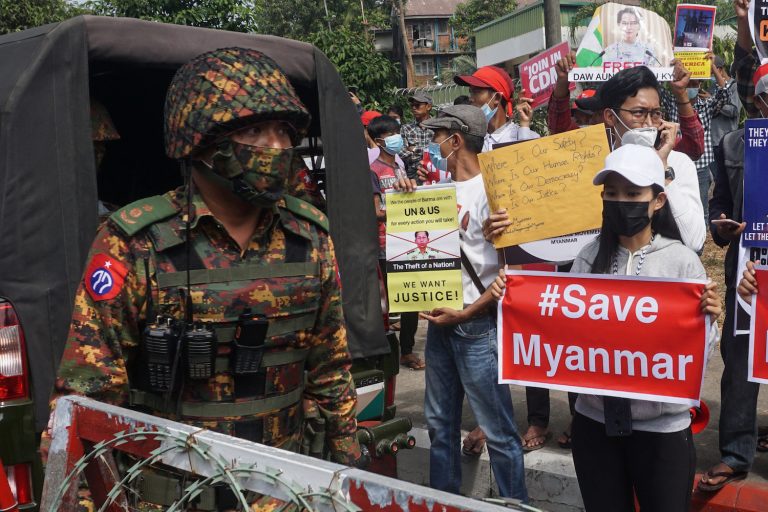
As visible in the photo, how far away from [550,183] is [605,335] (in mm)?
877

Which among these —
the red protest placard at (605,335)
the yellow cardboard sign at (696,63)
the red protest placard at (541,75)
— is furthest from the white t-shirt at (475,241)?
the yellow cardboard sign at (696,63)

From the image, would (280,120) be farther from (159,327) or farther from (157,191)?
(157,191)

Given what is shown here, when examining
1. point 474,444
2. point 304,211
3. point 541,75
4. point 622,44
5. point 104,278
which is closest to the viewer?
point 104,278

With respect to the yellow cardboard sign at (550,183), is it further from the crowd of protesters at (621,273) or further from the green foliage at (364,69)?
the green foliage at (364,69)

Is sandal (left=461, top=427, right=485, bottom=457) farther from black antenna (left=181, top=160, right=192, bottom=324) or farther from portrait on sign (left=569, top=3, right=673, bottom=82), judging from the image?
black antenna (left=181, top=160, right=192, bottom=324)

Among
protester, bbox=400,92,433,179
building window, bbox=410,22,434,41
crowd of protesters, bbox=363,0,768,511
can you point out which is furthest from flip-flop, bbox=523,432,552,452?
building window, bbox=410,22,434,41

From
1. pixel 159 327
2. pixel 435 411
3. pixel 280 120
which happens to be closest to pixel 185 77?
pixel 280 120

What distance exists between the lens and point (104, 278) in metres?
2.61

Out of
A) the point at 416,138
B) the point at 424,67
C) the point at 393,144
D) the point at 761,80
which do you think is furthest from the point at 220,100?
the point at 424,67

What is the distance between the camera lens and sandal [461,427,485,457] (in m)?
5.56

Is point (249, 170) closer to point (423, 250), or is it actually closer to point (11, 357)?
point (11, 357)

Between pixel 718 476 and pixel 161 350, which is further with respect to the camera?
pixel 718 476

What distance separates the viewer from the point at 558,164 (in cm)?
420

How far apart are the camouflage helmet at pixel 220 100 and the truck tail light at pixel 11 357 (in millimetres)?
965
